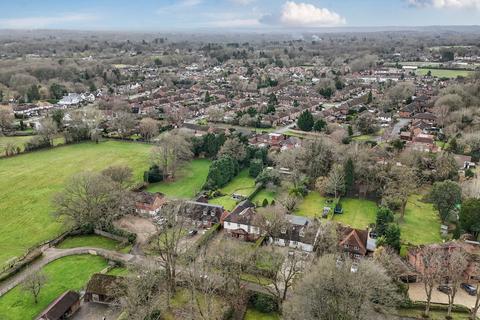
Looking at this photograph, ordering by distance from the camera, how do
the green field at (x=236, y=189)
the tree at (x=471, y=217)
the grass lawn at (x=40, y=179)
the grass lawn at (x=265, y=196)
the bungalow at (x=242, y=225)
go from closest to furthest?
1. the tree at (x=471, y=217)
2. the bungalow at (x=242, y=225)
3. the grass lawn at (x=40, y=179)
4. the green field at (x=236, y=189)
5. the grass lawn at (x=265, y=196)

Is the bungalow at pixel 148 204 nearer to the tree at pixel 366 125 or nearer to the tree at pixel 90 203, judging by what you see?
the tree at pixel 90 203

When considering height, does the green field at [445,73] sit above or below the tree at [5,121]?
above

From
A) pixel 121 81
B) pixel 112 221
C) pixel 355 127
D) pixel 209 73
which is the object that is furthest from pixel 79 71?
pixel 112 221

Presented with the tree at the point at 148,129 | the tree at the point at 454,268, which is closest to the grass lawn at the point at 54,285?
the tree at the point at 454,268

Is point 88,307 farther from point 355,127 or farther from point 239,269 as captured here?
point 355,127

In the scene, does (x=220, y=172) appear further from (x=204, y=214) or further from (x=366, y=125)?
(x=366, y=125)

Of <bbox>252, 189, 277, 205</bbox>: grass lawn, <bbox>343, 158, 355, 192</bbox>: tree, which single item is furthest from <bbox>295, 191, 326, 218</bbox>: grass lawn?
<bbox>252, 189, 277, 205</bbox>: grass lawn

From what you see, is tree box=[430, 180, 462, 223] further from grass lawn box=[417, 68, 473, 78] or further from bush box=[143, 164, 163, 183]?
grass lawn box=[417, 68, 473, 78]
